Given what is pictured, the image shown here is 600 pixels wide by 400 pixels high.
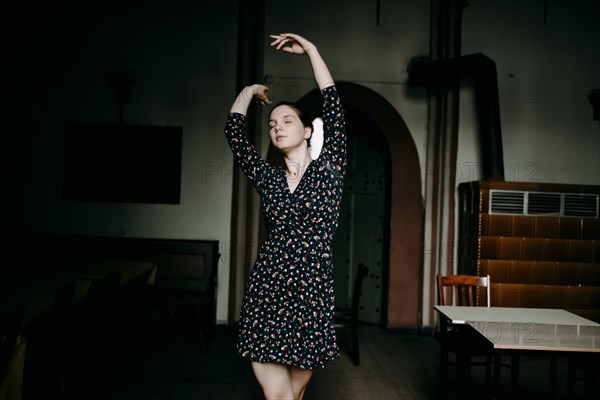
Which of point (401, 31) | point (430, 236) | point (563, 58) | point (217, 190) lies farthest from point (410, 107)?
point (217, 190)

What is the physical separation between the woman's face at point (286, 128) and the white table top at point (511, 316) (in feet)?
5.28

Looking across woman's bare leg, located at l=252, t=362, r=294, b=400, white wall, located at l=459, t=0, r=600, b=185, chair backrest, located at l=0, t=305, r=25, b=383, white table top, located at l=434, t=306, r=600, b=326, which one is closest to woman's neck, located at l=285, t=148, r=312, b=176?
woman's bare leg, located at l=252, t=362, r=294, b=400

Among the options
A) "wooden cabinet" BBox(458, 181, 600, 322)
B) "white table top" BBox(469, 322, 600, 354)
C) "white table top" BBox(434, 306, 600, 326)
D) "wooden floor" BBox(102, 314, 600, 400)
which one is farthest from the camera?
"wooden cabinet" BBox(458, 181, 600, 322)

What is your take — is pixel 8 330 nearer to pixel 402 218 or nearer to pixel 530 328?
pixel 530 328

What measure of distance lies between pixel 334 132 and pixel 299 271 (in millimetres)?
497

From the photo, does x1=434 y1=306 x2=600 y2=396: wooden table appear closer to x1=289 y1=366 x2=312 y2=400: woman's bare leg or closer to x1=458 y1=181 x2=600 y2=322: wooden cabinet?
x1=289 y1=366 x2=312 y2=400: woman's bare leg

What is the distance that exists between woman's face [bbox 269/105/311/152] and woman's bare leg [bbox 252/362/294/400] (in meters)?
0.76

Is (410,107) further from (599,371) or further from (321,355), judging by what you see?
(321,355)

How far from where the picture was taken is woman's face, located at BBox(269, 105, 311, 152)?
1896mm

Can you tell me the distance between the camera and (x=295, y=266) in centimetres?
184

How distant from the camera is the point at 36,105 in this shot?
5.83 meters

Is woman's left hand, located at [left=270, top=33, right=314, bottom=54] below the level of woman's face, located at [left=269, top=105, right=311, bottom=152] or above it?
above

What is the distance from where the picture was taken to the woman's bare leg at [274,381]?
185 cm

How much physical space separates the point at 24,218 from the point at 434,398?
14.9ft
